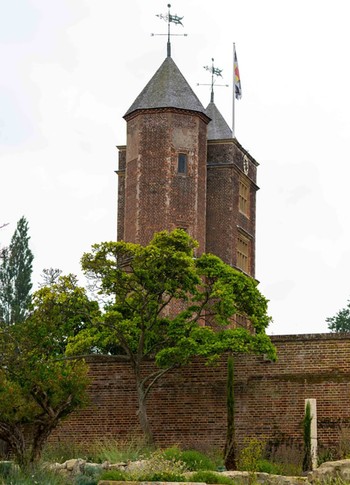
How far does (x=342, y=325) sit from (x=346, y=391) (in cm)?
4005

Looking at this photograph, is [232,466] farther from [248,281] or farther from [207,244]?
[207,244]

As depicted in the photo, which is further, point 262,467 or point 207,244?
point 207,244

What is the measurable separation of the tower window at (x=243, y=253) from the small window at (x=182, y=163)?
6622 mm

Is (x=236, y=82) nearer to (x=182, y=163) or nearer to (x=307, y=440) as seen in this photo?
(x=182, y=163)

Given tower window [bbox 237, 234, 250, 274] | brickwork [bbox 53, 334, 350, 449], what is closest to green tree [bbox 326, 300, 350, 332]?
tower window [bbox 237, 234, 250, 274]

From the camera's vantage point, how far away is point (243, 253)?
56938mm

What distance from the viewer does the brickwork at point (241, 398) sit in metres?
32.2

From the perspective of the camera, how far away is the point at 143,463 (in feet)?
83.0

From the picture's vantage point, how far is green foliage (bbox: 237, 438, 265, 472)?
1097 inches

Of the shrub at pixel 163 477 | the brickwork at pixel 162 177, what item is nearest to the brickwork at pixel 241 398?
the shrub at pixel 163 477

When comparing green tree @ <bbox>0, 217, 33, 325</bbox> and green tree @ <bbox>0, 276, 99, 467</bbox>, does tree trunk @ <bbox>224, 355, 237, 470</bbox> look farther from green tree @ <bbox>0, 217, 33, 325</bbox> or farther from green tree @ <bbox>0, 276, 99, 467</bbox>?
green tree @ <bbox>0, 217, 33, 325</bbox>

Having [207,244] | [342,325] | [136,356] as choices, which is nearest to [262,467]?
[136,356]

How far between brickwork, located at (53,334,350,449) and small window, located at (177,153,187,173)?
16701mm

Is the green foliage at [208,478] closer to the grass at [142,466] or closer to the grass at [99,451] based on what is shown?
the grass at [142,466]
